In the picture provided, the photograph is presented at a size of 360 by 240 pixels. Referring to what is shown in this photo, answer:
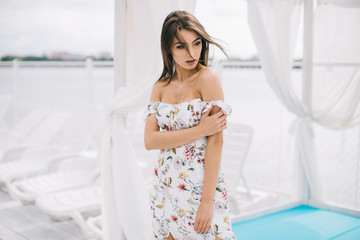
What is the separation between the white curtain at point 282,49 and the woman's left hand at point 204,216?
193 centimetres

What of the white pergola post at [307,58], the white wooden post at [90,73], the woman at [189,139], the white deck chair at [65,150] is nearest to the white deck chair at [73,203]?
the white deck chair at [65,150]

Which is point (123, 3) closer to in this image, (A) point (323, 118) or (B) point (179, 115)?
(B) point (179, 115)

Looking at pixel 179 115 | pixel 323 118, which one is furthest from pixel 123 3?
pixel 323 118

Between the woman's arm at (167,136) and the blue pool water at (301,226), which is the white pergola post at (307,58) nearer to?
the blue pool water at (301,226)

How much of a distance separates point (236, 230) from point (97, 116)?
230cm

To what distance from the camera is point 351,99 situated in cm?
335

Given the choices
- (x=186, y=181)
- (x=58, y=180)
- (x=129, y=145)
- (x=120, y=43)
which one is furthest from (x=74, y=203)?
(x=186, y=181)

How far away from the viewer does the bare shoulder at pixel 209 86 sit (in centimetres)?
142

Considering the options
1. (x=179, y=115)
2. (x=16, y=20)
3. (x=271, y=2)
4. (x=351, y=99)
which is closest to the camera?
(x=179, y=115)

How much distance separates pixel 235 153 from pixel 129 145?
146cm

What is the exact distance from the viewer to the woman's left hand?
1396mm

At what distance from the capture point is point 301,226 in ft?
9.89

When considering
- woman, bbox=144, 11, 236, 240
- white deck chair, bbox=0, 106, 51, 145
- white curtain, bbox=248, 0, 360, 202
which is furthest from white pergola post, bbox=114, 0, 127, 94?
white deck chair, bbox=0, 106, 51, 145

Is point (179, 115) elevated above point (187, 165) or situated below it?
above
